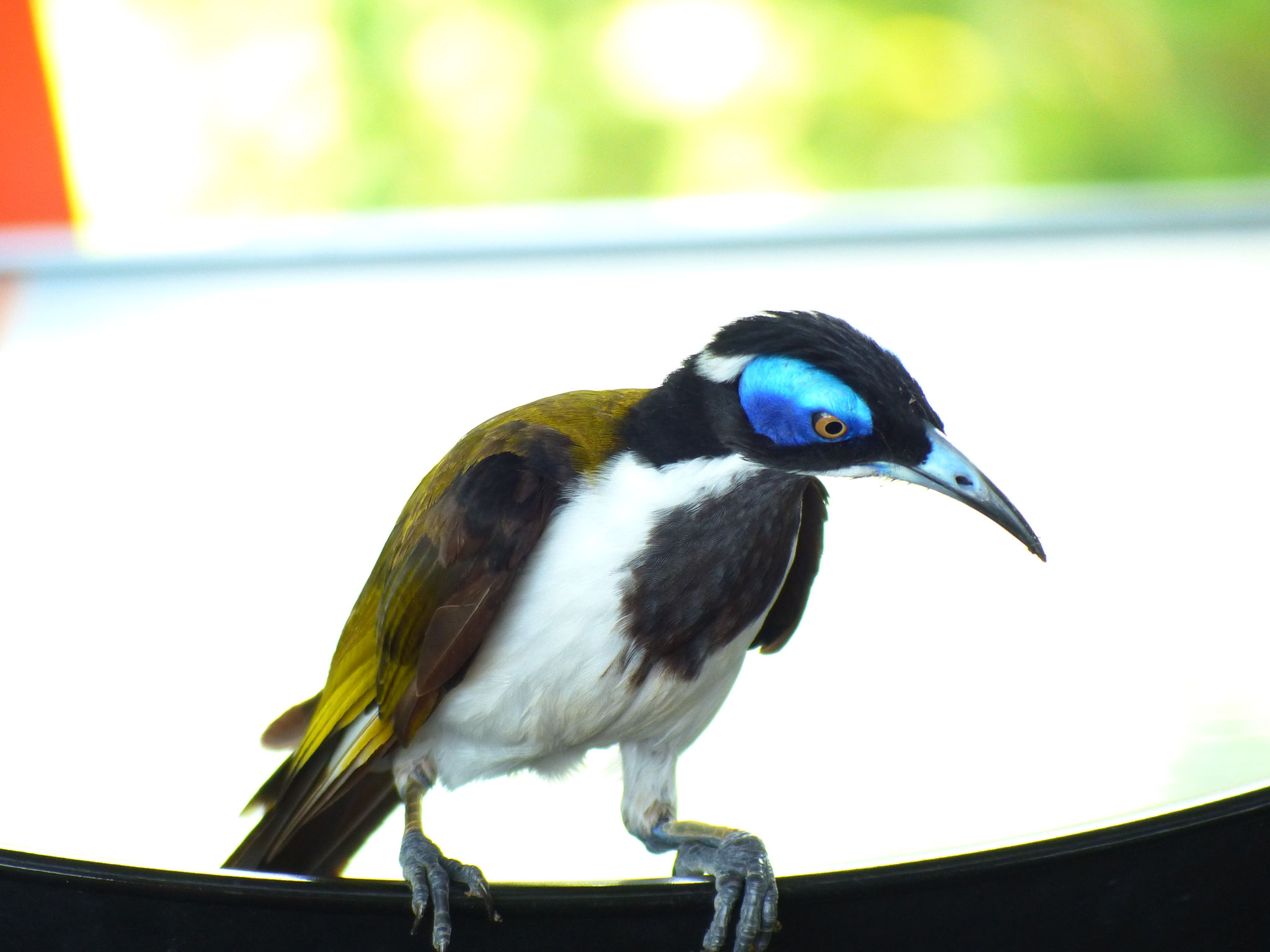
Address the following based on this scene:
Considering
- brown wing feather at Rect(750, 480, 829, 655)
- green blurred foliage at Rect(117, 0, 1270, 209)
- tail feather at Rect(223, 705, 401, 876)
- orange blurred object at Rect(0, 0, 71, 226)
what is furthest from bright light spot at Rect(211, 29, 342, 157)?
brown wing feather at Rect(750, 480, 829, 655)

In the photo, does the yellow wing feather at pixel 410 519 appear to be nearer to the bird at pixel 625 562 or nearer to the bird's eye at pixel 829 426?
the bird at pixel 625 562

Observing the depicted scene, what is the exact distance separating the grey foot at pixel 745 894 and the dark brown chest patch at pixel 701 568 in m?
0.11

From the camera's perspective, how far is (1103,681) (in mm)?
1326

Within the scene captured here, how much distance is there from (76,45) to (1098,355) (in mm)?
2753

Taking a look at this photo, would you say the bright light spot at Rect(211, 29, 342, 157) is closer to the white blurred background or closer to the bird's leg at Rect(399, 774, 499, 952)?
the white blurred background

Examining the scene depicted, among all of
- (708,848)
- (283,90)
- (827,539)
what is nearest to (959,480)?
(708,848)

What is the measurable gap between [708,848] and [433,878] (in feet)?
0.65

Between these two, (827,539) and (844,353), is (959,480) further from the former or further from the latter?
(827,539)

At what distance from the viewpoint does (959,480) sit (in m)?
0.67

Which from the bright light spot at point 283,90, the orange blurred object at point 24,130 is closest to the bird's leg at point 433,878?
the orange blurred object at point 24,130

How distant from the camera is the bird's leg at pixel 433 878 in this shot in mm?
637

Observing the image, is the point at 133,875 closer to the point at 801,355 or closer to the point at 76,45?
the point at 801,355

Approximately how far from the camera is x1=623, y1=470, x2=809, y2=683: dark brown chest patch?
73cm

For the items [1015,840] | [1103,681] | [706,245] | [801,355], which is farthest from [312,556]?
[706,245]
